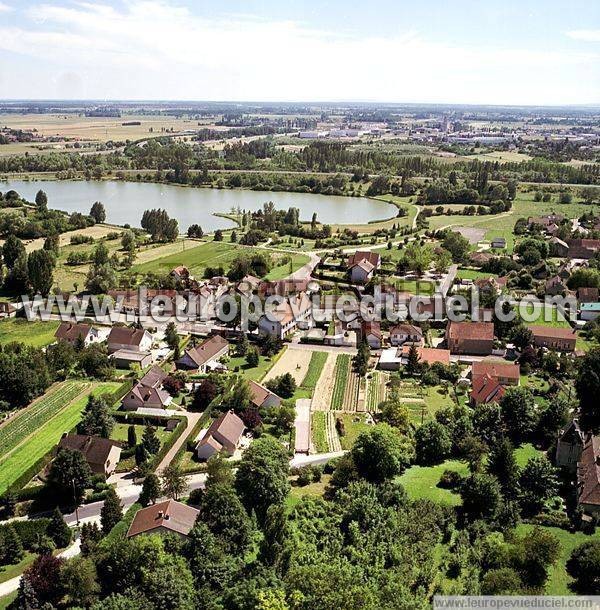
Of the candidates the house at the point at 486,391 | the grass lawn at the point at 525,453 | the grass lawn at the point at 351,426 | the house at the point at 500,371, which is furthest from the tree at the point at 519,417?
the grass lawn at the point at 351,426

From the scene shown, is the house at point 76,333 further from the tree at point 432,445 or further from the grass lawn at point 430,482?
the grass lawn at point 430,482

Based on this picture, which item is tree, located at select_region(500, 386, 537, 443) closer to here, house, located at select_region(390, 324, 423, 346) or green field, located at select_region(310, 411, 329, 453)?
green field, located at select_region(310, 411, 329, 453)

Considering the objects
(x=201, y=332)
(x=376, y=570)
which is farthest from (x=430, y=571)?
(x=201, y=332)

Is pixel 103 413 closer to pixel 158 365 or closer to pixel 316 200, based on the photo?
pixel 158 365

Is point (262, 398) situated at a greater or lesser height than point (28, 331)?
greater

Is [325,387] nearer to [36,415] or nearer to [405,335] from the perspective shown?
[405,335]

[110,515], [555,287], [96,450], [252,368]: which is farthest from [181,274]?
[110,515]

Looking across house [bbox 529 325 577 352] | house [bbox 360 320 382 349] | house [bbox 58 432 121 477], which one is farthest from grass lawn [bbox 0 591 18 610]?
house [bbox 529 325 577 352]
